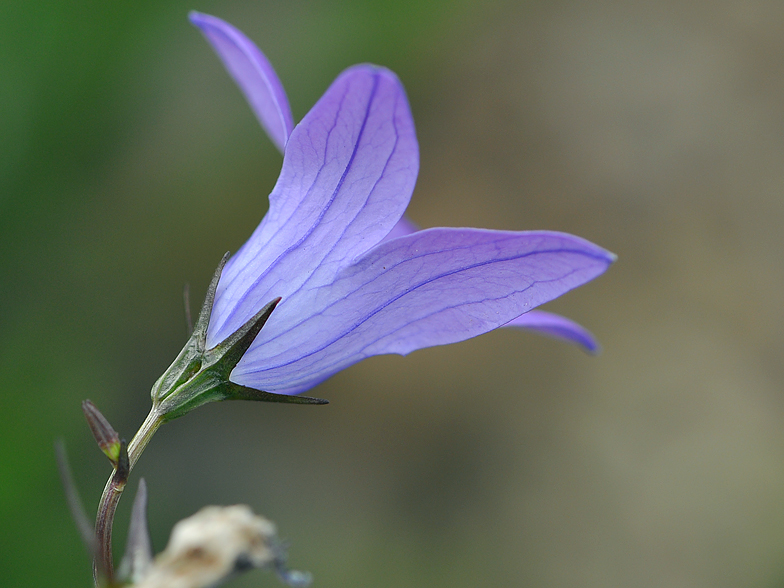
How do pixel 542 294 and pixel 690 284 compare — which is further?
pixel 690 284

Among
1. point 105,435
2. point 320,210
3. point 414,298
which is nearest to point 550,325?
point 414,298

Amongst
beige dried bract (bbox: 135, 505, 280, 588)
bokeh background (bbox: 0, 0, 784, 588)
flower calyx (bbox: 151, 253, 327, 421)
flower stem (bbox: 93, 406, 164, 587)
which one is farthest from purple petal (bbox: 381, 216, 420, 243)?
bokeh background (bbox: 0, 0, 784, 588)

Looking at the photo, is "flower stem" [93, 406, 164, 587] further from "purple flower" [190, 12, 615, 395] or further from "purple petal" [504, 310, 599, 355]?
"purple petal" [504, 310, 599, 355]

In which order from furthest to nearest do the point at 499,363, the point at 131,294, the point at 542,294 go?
the point at 499,363 < the point at 131,294 < the point at 542,294

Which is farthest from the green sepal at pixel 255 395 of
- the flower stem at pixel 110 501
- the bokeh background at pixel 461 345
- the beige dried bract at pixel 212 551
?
the bokeh background at pixel 461 345

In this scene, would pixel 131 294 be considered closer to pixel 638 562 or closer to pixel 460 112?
pixel 460 112

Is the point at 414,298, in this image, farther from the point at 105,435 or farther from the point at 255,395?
the point at 105,435

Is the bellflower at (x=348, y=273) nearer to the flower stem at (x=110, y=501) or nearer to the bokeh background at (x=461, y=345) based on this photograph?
the flower stem at (x=110, y=501)

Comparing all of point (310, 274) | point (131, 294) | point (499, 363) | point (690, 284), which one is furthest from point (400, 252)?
point (690, 284)
